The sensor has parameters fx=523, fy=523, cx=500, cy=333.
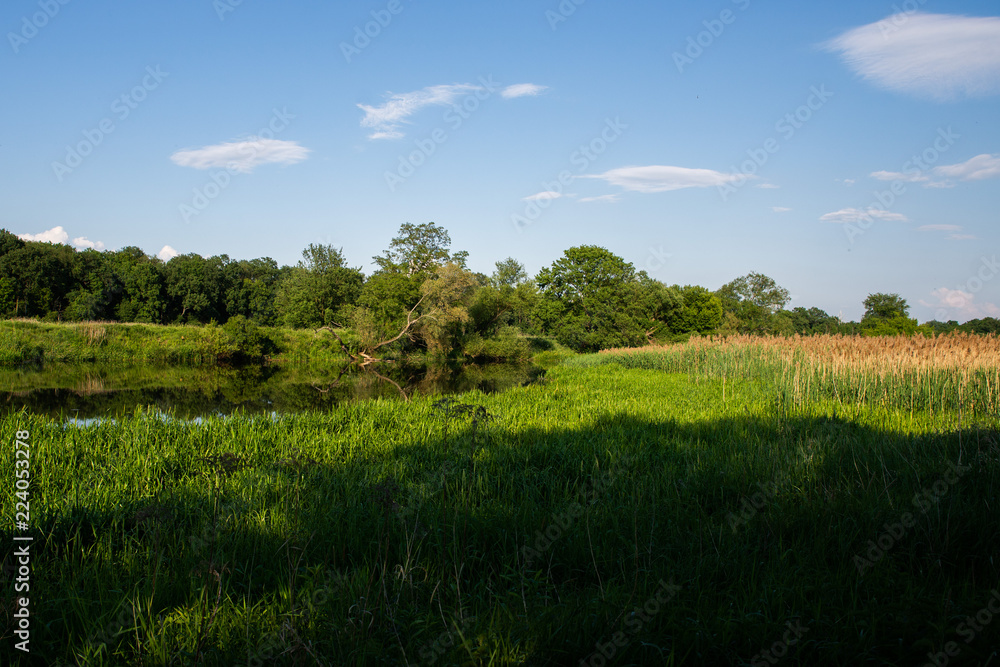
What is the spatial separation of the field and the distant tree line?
28513mm

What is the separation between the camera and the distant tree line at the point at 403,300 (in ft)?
119

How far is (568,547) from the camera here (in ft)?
11.2

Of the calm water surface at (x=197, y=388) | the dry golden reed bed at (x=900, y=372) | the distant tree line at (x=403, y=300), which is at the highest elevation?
the distant tree line at (x=403, y=300)

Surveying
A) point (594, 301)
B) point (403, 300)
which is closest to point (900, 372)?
point (403, 300)

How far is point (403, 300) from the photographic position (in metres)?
36.3

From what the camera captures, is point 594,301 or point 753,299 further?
point 753,299

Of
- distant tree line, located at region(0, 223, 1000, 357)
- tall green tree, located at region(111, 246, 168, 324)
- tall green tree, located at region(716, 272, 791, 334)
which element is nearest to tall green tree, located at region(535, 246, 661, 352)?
distant tree line, located at region(0, 223, 1000, 357)

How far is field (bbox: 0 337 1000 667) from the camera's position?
231cm

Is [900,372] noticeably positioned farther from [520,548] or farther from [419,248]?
[419,248]

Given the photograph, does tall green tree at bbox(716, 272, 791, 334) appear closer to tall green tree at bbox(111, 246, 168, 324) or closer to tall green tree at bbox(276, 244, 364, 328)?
tall green tree at bbox(276, 244, 364, 328)

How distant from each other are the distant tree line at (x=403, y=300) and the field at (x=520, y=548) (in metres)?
28.5

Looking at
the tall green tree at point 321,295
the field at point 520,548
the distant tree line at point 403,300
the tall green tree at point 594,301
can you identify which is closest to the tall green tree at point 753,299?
the distant tree line at point 403,300

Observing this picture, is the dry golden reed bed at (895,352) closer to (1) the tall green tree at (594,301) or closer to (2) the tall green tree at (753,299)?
(1) the tall green tree at (594,301)

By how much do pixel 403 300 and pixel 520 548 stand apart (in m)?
33.7
